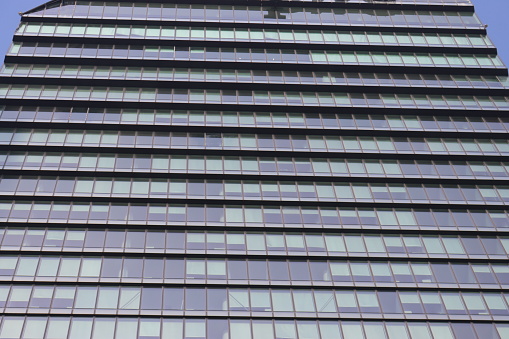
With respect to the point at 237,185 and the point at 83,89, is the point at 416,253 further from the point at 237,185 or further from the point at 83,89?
the point at 83,89

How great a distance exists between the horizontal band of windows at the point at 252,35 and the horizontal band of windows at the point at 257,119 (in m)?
9.02

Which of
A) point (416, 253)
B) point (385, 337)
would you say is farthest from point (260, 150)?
point (385, 337)

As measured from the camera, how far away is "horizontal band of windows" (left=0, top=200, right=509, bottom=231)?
5297 cm

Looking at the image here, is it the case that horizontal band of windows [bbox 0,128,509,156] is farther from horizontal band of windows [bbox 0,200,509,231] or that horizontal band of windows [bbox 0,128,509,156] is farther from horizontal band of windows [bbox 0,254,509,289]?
horizontal band of windows [bbox 0,254,509,289]

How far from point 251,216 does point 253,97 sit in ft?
43.6

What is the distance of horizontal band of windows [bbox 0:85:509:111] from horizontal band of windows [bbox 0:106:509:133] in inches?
39.1

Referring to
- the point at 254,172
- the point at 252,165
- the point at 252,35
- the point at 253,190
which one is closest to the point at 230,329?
the point at 253,190

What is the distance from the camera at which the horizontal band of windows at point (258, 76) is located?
207 feet

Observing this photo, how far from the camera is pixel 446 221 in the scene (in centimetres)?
5472

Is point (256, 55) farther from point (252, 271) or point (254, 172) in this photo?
point (252, 271)

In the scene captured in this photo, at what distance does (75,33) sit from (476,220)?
39.6 m

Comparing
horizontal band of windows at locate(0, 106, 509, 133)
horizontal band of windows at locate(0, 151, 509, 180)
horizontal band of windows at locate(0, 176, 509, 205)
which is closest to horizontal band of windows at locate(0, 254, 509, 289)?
horizontal band of windows at locate(0, 176, 509, 205)

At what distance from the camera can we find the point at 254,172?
57125mm

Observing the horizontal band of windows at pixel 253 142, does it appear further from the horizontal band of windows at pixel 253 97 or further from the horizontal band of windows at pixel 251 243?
the horizontal band of windows at pixel 251 243
